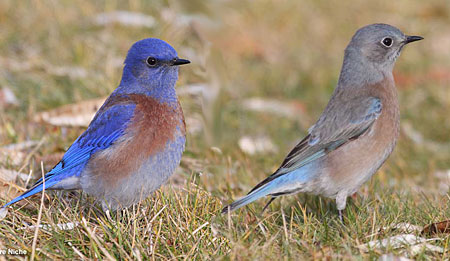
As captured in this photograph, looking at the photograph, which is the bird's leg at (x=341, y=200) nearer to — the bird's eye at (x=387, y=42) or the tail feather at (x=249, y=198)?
the tail feather at (x=249, y=198)

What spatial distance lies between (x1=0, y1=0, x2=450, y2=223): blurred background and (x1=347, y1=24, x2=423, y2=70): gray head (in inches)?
42.3

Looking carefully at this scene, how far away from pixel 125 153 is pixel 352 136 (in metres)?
1.70

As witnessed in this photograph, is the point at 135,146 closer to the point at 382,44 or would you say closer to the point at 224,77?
the point at 382,44

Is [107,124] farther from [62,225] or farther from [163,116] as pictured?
[62,225]

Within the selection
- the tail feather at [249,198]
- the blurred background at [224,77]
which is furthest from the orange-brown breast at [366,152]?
the blurred background at [224,77]

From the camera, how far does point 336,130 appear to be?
15.5ft

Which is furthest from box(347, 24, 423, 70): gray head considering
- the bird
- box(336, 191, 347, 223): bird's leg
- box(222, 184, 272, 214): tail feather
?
box(222, 184, 272, 214): tail feather

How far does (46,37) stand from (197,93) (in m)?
2.18

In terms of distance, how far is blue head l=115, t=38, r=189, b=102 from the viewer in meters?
4.42

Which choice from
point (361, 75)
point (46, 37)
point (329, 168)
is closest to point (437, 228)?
point (329, 168)

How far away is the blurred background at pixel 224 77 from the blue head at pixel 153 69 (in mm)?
941

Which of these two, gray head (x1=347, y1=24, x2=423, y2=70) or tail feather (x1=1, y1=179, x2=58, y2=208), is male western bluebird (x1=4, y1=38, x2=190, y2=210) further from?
gray head (x1=347, y1=24, x2=423, y2=70)

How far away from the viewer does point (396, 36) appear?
16.3 ft

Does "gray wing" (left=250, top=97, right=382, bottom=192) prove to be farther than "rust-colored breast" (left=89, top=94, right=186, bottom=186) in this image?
Yes
